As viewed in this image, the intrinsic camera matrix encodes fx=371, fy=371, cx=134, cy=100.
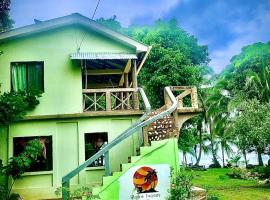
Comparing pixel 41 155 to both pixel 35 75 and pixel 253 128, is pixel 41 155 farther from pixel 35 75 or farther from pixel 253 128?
pixel 253 128

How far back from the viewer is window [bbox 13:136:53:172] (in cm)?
Answer: 1003

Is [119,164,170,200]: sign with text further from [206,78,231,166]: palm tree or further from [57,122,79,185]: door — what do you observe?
[206,78,231,166]: palm tree

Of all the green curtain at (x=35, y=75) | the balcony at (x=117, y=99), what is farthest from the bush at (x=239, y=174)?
the green curtain at (x=35, y=75)

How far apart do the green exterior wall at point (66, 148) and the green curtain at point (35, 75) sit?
1110 mm

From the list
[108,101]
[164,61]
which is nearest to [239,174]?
[164,61]

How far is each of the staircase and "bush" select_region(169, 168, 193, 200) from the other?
19.4 inches

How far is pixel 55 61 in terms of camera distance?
10.5 meters

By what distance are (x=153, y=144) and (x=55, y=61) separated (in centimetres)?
390

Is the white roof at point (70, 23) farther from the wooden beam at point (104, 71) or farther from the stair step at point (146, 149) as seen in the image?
the stair step at point (146, 149)

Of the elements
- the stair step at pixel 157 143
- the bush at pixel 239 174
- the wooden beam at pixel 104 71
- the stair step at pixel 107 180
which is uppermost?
the wooden beam at pixel 104 71

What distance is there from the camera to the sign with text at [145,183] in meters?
8.30

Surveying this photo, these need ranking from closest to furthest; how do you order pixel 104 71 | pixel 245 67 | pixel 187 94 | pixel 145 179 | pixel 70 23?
pixel 145 179 → pixel 187 94 → pixel 70 23 → pixel 104 71 → pixel 245 67

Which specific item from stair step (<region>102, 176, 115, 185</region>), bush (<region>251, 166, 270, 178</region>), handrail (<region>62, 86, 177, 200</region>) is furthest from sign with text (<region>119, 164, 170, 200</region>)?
bush (<region>251, 166, 270, 178</region>)

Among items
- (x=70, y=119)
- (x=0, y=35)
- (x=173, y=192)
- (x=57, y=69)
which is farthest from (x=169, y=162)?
(x=0, y=35)
